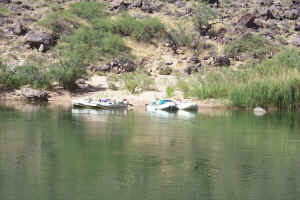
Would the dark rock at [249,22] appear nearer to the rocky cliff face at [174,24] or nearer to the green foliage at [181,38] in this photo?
the rocky cliff face at [174,24]

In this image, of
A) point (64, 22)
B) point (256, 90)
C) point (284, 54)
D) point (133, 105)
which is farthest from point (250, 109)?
point (64, 22)

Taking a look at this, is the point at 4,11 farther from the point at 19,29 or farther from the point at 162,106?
the point at 162,106

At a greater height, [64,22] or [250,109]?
[64,22]

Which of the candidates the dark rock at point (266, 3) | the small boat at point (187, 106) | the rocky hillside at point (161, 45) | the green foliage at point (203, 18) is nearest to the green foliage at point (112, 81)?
the rocky hillside at point (161, 45)

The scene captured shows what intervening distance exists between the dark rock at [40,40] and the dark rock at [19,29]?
299 centimetres

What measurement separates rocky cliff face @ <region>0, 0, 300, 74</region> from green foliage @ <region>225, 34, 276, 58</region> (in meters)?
0.89

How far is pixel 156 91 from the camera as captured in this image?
235 feet

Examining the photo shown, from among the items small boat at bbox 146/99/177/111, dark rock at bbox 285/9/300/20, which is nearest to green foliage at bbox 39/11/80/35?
small boat at bbox 146/99/177/111

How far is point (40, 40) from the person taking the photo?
86312 mm

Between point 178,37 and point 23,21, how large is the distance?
84.5ft

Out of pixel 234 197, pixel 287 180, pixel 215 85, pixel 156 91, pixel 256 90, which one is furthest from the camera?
pixel 156 91

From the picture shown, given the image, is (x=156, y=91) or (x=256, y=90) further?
(x=156, y=91)

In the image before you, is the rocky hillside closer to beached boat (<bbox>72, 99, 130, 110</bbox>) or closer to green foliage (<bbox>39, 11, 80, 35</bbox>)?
green foliage (<bbox>39, 11, 80, 35</bbox>)

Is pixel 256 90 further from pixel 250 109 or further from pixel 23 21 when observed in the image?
pixel 23 21
